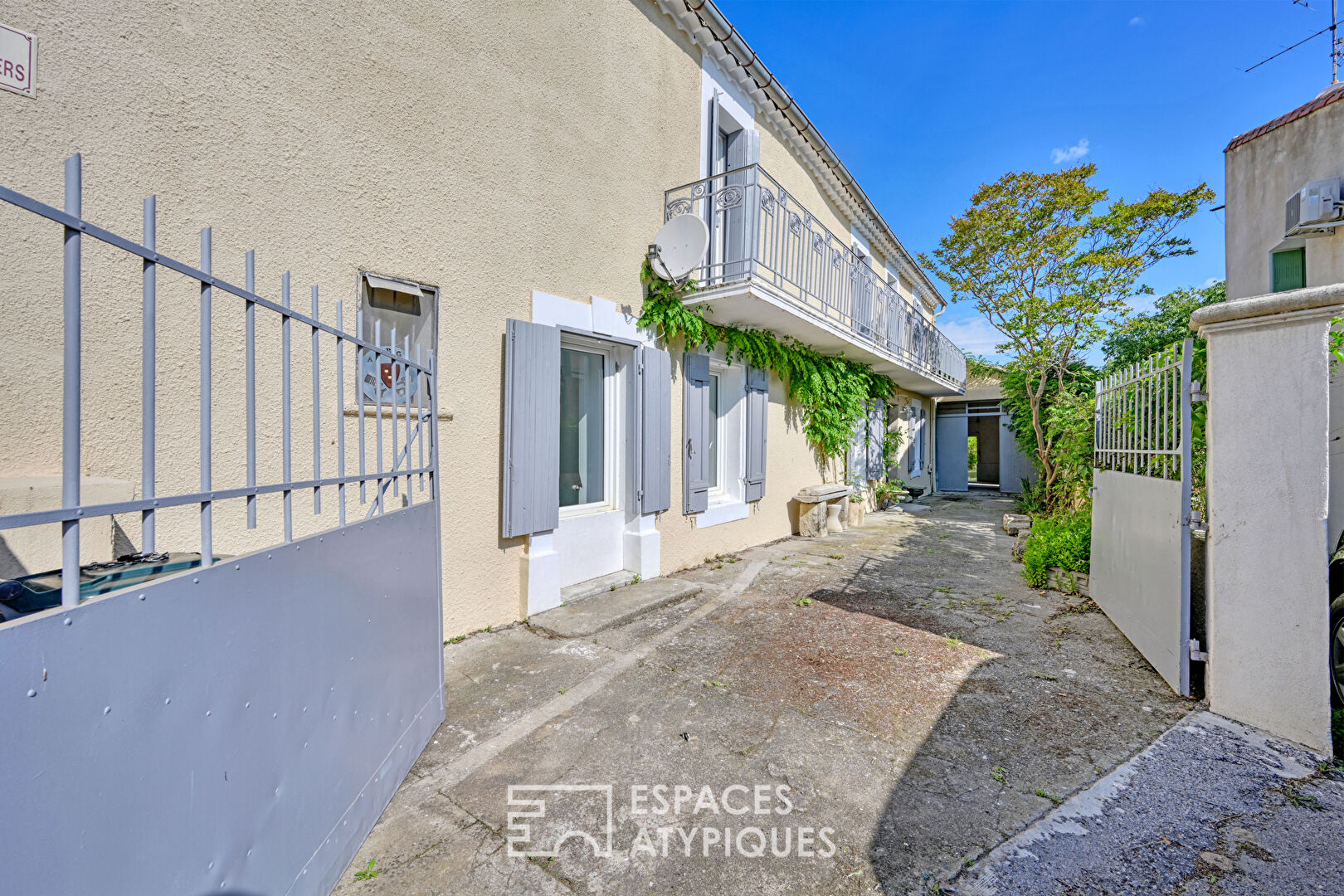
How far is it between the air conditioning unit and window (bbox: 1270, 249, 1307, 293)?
59 cm

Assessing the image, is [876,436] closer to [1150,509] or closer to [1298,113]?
[1298,113]

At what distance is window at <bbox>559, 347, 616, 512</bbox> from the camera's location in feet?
16.4

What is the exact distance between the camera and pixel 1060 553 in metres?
5.41

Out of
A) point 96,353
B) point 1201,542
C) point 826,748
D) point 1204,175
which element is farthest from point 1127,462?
point 1204,175

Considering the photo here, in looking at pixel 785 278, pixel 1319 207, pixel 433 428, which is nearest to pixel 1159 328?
pixel 1319 207

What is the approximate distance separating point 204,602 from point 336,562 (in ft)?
1.92

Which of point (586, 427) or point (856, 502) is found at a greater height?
point (586, 427)

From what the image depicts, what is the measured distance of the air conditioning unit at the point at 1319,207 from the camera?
533cm

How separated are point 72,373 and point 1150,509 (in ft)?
16.0

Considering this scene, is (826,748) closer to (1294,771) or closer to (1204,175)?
(1294,771)

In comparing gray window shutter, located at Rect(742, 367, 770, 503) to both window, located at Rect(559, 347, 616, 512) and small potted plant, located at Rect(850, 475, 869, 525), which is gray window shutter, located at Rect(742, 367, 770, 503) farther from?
small potted plant, located at Rect(850, 475, 869, 525)

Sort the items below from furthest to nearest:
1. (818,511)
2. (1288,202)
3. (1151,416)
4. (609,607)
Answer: (818,511) < (1288,202) < (609,607) < (1151,416)

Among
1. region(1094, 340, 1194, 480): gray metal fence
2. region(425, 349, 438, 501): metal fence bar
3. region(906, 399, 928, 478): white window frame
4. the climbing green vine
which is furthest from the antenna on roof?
region(425, 349, 438, 501): metal fence bar

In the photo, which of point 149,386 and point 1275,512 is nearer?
point 149,386
